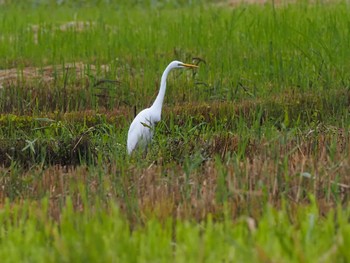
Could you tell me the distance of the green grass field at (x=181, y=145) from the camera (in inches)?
121

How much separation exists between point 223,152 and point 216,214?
174 cm

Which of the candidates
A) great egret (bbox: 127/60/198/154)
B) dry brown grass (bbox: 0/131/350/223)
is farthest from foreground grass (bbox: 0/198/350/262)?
great egret (bbox: 127/60/198/154)

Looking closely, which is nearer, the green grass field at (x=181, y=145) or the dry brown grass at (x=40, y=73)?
the green grass field at (x=181, y=145)

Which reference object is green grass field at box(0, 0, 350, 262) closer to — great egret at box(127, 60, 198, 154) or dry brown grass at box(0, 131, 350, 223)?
dry brown grass at box(0, 131, 350, 223)

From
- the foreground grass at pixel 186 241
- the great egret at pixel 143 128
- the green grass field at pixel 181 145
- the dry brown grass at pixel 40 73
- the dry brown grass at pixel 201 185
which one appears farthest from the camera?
the dry brown grass at pixel 40 73

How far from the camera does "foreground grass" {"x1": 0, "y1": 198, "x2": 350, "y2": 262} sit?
2791 millimetres

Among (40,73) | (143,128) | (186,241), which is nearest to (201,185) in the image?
(186,241)

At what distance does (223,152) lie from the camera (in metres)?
5.36

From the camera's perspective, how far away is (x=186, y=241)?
3.00 metres

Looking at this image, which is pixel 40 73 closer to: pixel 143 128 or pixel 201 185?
pixel 143 128

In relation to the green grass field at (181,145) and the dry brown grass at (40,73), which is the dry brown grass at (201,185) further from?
the dry brown grass at (40,73)

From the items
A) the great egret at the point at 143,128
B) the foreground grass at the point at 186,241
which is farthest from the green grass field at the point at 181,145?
the great egret at the point at 143,128

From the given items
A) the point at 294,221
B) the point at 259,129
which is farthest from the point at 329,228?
the point at 259,129

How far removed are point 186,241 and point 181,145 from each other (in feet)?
7.44
